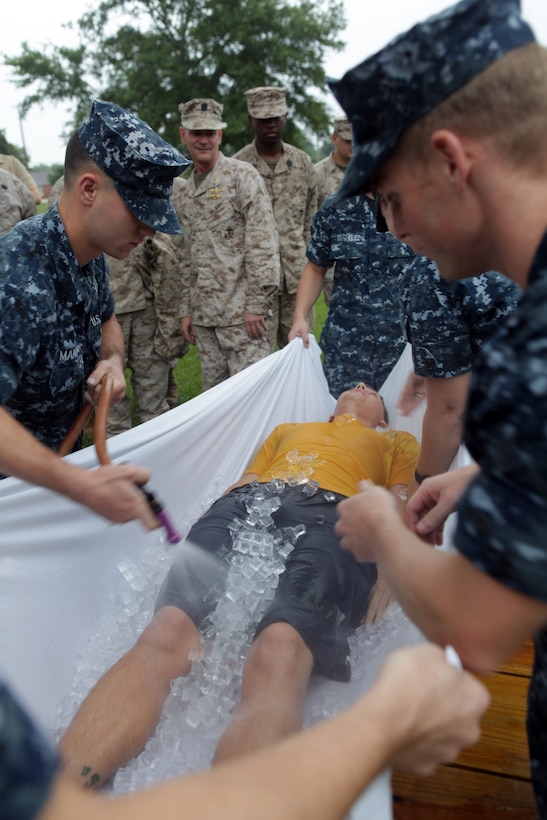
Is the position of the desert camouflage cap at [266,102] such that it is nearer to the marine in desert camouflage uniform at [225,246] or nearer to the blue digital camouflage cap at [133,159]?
the marine in desert camouflage uniform at [225,246]

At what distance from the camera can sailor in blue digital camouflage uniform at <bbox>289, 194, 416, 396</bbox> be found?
2.97 meters

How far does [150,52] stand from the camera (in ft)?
57.9

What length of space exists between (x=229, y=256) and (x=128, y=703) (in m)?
3.13

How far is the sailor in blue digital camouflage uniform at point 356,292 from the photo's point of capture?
2969mm

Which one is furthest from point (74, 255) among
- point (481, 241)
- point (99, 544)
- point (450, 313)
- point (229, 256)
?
point (229, 256)

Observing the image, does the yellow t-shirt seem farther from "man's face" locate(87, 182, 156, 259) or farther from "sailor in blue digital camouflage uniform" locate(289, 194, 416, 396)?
"man's face" locate(87, 182, 156, 259)

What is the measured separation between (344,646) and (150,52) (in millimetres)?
19369

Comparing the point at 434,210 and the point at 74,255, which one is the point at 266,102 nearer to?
the point at 74,255

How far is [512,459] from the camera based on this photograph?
0.65 meters

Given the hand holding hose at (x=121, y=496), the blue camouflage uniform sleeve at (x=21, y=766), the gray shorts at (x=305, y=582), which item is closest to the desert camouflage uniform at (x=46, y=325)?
the hand holding hose at (x=121, y=496)

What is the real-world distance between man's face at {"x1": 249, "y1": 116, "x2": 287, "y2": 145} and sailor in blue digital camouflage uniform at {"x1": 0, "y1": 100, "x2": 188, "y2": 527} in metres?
3.08

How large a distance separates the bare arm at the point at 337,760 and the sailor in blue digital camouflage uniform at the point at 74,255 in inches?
35.8

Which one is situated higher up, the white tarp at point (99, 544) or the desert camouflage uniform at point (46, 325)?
the desert camouflage uniform at point (46, 325)

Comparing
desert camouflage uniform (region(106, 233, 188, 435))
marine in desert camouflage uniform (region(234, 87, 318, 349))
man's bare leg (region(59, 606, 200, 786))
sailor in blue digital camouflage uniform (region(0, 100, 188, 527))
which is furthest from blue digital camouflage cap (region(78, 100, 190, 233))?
marine in desert camouflage uniform (region(234, 87, 318, 349))
